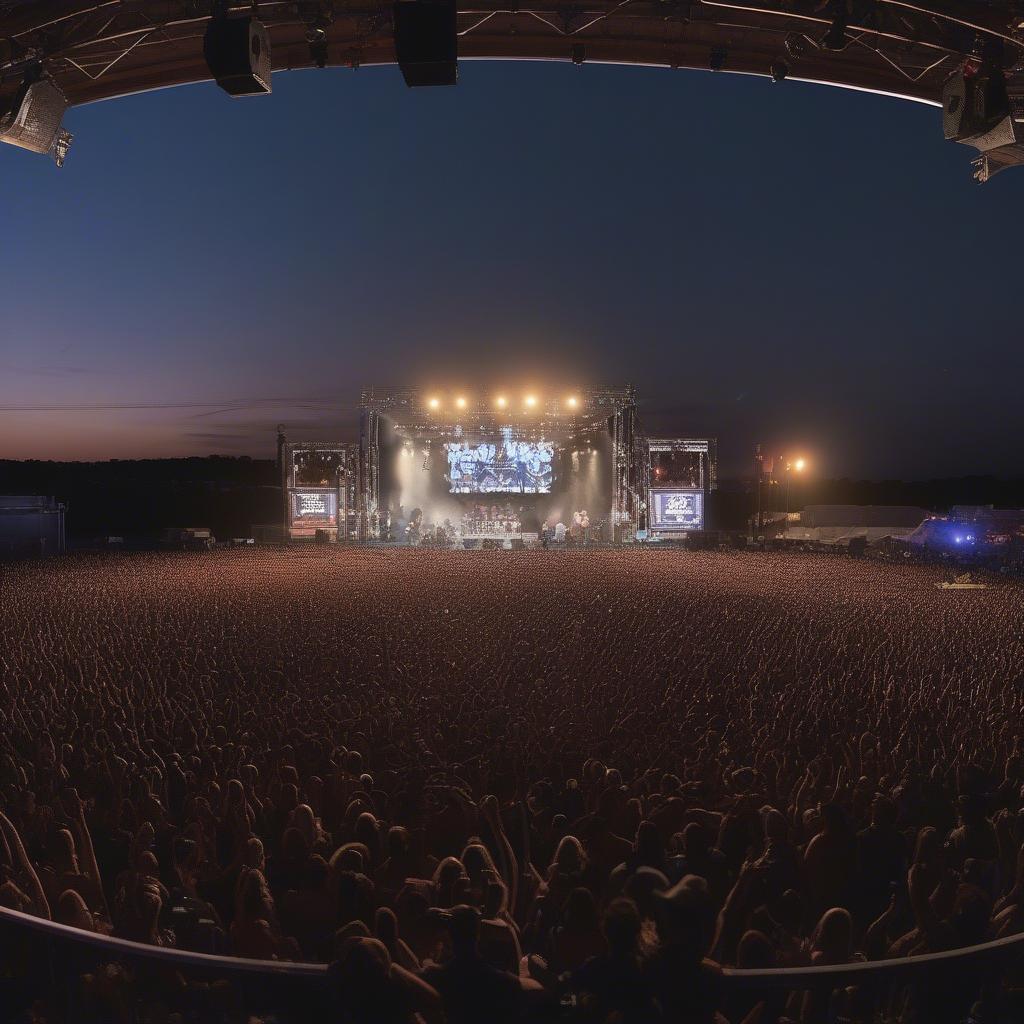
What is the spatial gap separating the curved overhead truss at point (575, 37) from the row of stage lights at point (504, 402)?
22.6 metres

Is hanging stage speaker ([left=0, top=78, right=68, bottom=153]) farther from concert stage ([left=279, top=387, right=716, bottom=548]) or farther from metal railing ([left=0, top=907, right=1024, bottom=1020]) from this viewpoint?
concert stage ([left=279, top=387, right=716, bottom=548])

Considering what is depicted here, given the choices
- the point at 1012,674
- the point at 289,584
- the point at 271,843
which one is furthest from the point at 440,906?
the point at 289,584

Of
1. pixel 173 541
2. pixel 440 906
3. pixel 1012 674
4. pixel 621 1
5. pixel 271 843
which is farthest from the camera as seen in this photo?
pixel 173 541

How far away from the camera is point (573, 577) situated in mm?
19531

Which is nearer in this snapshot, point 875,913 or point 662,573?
point 875,913

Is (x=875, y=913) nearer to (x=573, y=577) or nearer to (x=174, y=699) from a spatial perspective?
(x=174, y=699)

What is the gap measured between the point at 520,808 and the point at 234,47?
18.9 feet

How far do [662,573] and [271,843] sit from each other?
17.7m

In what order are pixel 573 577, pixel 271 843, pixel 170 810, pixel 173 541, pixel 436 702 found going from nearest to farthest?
pixel 271 843 < pixel 170 810 < pixel 436 702 < pixel 573 577 < pixel 173 541

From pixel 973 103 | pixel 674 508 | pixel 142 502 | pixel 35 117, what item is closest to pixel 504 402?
pixel 674 508

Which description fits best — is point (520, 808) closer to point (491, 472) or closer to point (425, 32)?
point (425, 32)

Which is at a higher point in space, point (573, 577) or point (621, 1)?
point (621, 1)

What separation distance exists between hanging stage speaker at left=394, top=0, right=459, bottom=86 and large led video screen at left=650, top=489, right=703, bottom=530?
29.5 m

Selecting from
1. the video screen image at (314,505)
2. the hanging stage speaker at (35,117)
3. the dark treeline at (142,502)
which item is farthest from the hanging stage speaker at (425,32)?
the dark treeline at (142,502)
